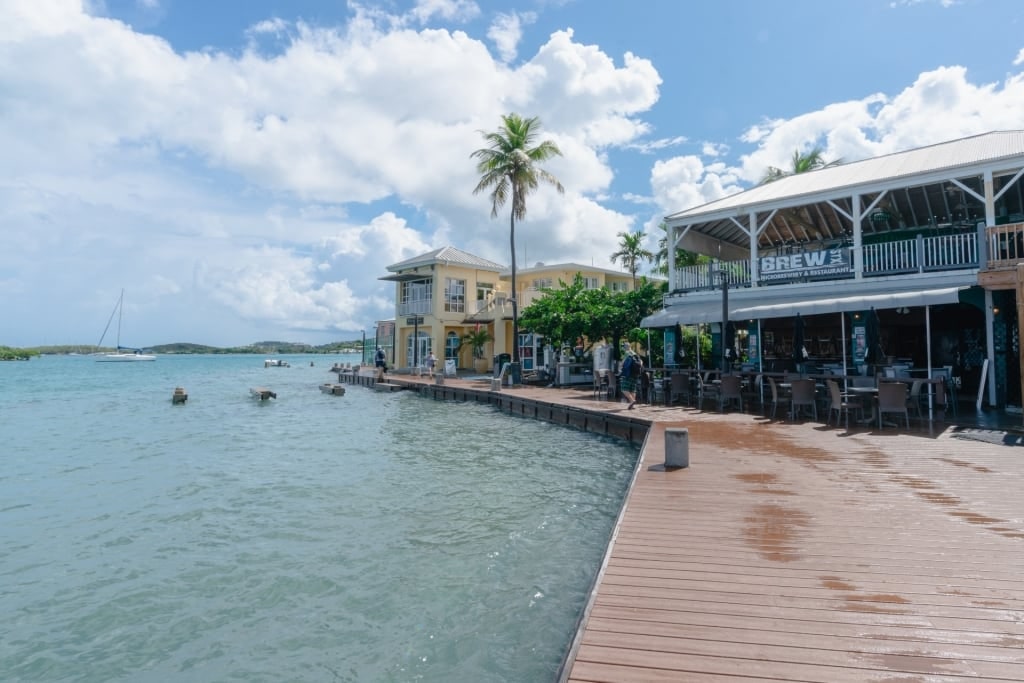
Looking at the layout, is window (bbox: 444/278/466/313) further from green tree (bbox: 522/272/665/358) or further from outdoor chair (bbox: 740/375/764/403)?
outdoor chair (bbox: 740/375/764/403)

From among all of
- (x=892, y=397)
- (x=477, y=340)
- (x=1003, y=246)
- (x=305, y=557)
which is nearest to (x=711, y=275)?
(x=1003, y=246)

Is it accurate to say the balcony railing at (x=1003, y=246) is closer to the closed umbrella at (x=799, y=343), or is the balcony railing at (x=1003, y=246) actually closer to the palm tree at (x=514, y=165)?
the closed umbrella at (x=799, y=343)

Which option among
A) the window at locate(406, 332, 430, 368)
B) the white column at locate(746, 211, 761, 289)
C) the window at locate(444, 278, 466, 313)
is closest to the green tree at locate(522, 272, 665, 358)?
the white column at locate(746, 211, 761, 289)

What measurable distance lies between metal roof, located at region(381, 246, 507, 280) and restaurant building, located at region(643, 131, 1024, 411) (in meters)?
15.9

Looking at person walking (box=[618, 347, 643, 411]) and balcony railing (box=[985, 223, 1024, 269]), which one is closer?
balcony railing (box=[985, 223, 1024, 269])

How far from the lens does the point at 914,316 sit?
16.0 metres

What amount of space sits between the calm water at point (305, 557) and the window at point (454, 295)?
1889cm

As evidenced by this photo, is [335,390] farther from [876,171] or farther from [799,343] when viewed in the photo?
[876,171]

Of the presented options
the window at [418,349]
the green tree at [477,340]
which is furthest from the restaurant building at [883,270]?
the window at [418,349]

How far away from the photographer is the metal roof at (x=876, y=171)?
1320 cm

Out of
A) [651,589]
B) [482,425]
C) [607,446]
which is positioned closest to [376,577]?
[651,589]

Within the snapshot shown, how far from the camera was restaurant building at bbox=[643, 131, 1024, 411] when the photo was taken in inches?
488

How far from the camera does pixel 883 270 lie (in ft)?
46.1

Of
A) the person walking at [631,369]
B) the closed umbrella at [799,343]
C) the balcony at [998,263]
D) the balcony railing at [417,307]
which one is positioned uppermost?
the balcony railing at [417,307]
